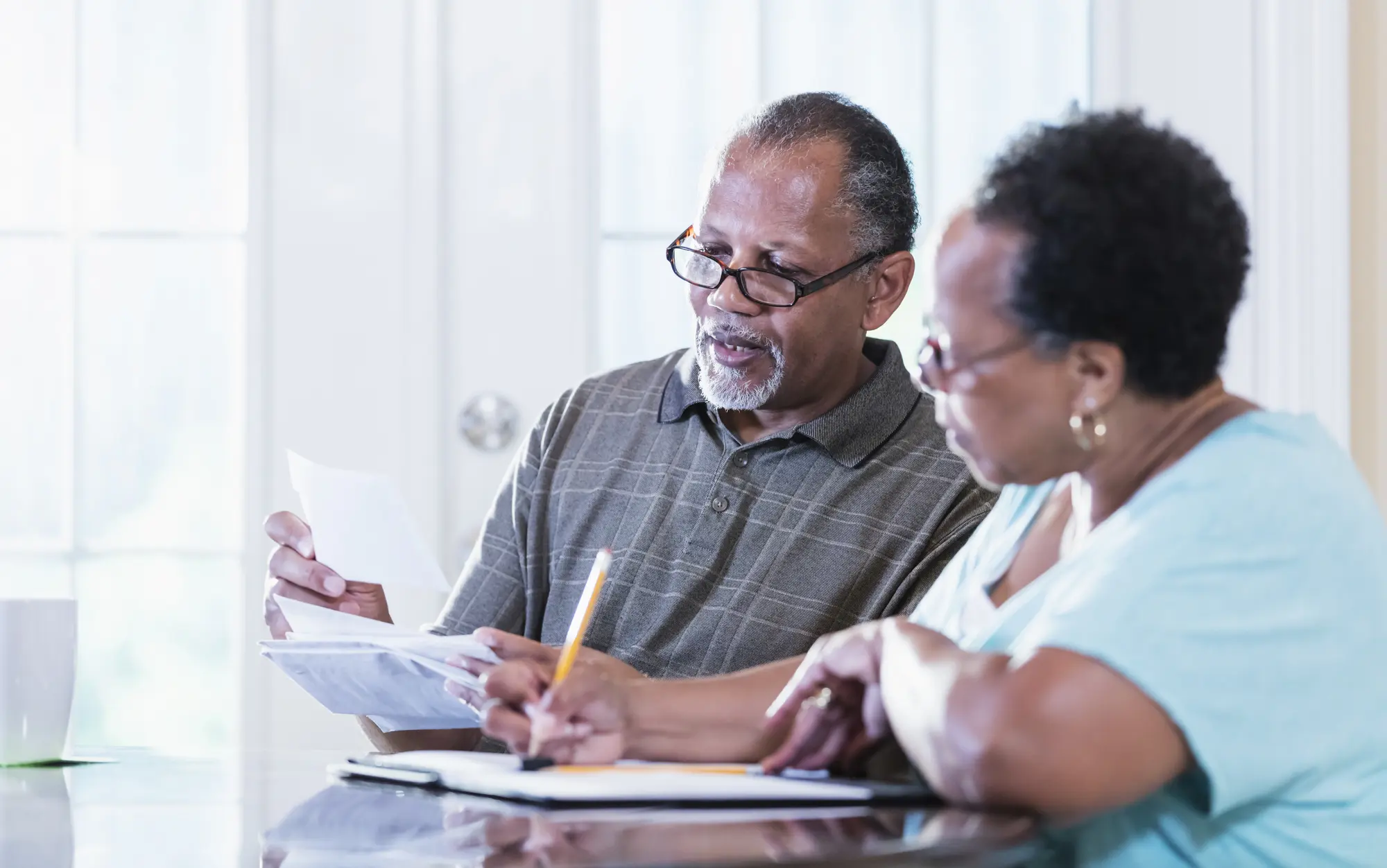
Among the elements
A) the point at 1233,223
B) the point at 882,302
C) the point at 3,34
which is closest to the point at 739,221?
the point at 882,302

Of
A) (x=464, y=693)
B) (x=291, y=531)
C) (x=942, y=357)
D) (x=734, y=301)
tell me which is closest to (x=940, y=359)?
(x=942, y=357)

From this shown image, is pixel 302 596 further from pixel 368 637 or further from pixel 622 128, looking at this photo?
pixel 622 128

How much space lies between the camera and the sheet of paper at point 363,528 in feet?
4.22

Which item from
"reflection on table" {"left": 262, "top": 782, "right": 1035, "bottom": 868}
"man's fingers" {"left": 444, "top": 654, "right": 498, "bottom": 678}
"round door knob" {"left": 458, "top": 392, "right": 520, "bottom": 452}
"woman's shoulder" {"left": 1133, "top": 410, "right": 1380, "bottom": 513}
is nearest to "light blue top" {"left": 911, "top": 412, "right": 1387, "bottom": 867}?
"woman's shoulder" {"left": 1133, "top": 410, "right": 1380, "bottom": 513}

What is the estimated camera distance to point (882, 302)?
1.60 metres

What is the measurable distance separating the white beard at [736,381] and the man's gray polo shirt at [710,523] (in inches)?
1.9

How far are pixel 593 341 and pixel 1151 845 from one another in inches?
48.4

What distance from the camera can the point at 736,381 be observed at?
1.54 metres

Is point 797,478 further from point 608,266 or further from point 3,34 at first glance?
point 3,34

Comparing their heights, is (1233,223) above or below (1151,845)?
above

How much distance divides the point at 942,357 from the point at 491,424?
3.54ft

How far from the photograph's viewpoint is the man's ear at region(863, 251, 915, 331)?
158 centimetres

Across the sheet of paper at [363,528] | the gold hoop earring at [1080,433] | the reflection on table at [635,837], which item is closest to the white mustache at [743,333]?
the sheet of paper at [363,528]

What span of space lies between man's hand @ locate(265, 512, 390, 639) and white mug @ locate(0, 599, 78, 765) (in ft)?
0.65
